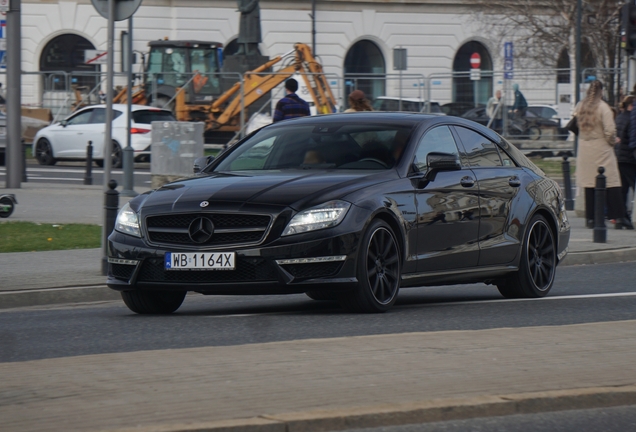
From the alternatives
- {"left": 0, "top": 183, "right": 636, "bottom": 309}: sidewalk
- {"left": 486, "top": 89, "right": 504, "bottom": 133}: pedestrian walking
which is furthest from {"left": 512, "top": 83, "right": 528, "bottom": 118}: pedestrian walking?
{"left": 0, "top": 183, "right": 636, "bottom": 309}: sidewalk

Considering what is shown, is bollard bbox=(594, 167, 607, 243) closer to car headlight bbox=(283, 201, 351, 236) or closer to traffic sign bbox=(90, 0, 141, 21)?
traffic sign bbox=(90, 0, 141, 21)

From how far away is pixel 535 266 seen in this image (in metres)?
10.8

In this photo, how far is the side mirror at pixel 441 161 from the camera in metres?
9.54

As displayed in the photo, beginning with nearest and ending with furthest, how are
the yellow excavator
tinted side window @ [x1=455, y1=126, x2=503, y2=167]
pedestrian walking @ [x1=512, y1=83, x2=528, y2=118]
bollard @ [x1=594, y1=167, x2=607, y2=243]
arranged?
1. tinted side window @ [x1=455, y1=126, x2=503, y2=167]
2. bollard @ [x1=594, y1=167, x2=607, y2=243]
3. pedestrian walking @ [x1=512, y1=83, x2=528, y2=118]
4. the yellow excavator

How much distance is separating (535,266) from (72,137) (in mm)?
22872

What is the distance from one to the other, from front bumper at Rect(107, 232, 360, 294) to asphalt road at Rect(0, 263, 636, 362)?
256mm

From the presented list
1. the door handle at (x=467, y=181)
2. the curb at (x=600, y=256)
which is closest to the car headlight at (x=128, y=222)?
the door handle at (x=467, y=181)

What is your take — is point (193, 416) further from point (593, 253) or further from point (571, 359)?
point (593, 253)

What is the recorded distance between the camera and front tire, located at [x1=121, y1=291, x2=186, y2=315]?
936 cm

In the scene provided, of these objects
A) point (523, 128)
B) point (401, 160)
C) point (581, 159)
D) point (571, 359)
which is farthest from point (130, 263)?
point (523, 128)

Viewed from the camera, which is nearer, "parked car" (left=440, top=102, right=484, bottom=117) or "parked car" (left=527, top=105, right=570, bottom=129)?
"parked car" (left=527, top=105, right=570, bottom=129)

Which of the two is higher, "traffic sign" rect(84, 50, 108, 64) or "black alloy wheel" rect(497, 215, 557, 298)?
"traffic sign" rect(84, 50, 108, 64)

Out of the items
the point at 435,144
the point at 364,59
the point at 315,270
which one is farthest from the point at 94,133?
the point at 364,59

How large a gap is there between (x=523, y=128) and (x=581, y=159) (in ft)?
49.5
